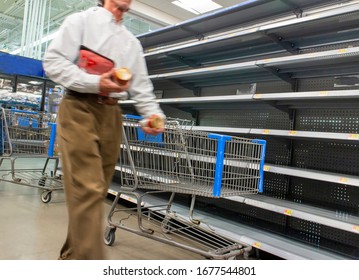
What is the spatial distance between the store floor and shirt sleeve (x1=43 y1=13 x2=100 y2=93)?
1.43 m

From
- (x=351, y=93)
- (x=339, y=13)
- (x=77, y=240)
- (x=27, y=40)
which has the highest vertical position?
(x=27, y=40)

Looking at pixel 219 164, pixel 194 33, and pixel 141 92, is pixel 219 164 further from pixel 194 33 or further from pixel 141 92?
pixel 194 33

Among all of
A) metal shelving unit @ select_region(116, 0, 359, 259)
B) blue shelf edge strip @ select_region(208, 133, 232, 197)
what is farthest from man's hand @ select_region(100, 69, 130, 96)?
metal shelving unit @ select_region(116, 0, 359, 259)

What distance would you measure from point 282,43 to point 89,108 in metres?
2.36

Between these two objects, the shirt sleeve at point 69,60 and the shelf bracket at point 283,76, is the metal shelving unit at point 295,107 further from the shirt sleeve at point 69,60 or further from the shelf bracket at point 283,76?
the shirt sleeve at point 69,60

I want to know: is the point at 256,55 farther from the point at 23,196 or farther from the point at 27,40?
the point at 27,40

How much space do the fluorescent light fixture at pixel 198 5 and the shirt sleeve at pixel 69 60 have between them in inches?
295

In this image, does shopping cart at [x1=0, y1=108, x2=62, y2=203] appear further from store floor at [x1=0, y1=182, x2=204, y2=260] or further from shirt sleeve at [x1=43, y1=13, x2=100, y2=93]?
shirt sleeve at [x1=43, y1=13, x2=100, y2=93]

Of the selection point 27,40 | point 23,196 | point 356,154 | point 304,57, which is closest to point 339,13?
point 304,57

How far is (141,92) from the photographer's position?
180 cm

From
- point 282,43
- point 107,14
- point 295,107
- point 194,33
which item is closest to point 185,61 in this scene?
point 194,33

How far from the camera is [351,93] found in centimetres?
229
